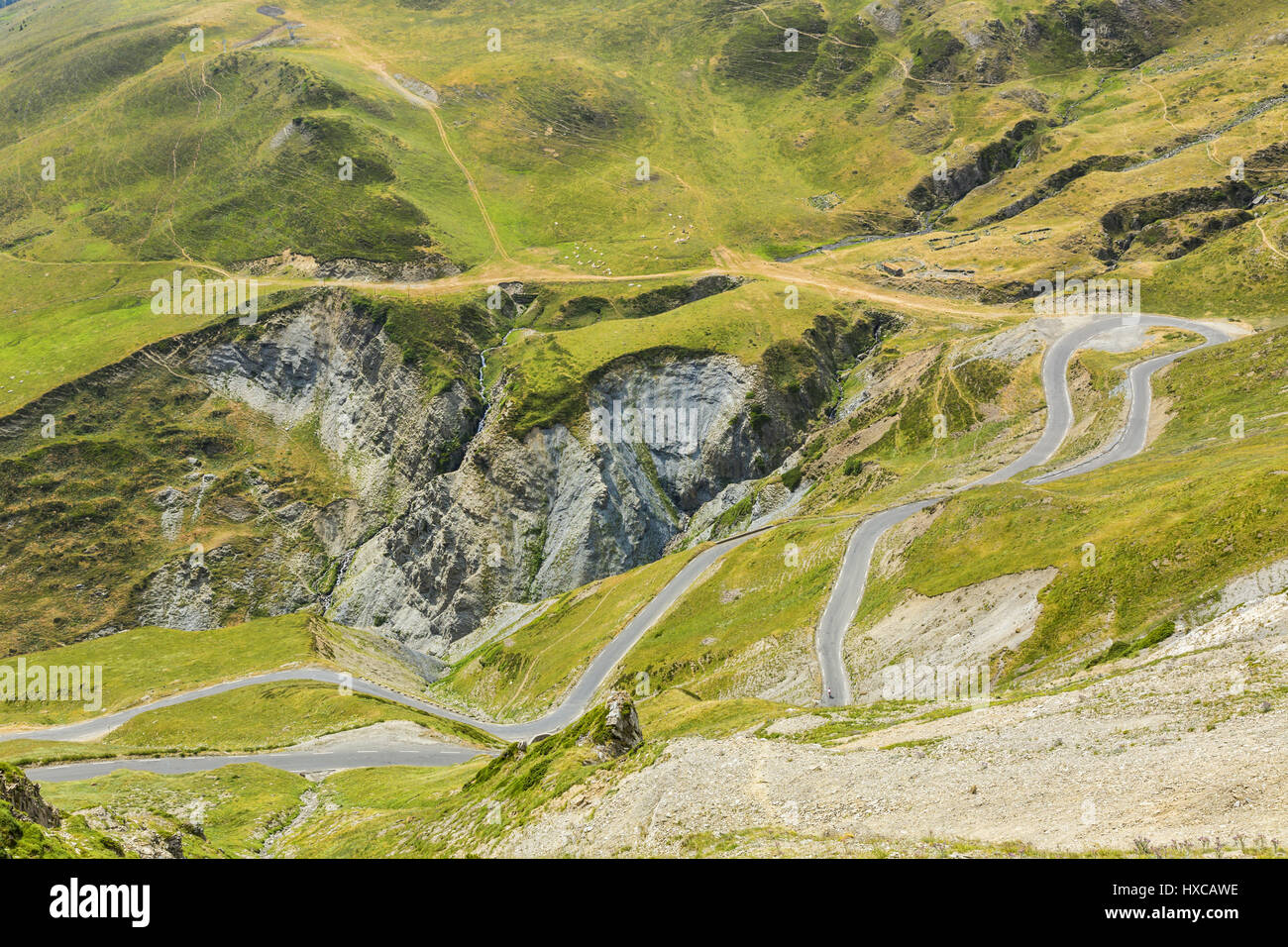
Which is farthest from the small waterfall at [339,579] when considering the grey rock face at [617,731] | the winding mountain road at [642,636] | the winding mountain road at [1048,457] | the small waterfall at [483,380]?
the grey rock face at [617,731]

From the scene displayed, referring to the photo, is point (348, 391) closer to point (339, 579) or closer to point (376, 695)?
point (339, 579)

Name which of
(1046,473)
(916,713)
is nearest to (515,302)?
(1046,473)

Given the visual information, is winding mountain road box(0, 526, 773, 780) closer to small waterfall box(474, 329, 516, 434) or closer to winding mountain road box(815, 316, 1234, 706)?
winding mountain road box(815, 316, 1234, 706)

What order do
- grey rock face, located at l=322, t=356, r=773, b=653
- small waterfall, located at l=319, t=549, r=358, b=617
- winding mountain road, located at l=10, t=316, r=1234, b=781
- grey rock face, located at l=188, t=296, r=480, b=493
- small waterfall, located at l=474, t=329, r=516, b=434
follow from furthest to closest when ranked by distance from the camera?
1. small waterfall, located at l=474, t=329, r=516, b=434
2. grey rock face, located at l=188, t=296, r=480, b=493
3. small waterfall, located at l=319, t=549, r=358, b=617
4. grey rock face, located at l=322, t=356, r=773, b=653
5. winding mountain road, located at l=10, t=316, r=1234, b=781

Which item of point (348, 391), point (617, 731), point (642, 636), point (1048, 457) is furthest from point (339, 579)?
point (1048, 457)

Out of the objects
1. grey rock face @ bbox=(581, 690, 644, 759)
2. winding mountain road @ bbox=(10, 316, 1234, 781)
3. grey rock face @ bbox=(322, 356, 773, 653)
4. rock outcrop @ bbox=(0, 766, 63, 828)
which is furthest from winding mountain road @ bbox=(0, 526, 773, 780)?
rock outcrop @ bbox=(0, 766, 63, 828)

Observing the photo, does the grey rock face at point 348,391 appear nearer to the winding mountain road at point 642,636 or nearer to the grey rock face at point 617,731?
the winding mountain road at point 642,636

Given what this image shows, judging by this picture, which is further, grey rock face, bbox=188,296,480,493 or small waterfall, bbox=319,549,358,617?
grey rock face, bbox=188,296,480,493

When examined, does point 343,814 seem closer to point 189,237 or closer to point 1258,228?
point 1258,228
